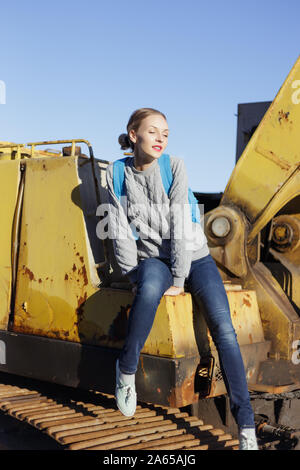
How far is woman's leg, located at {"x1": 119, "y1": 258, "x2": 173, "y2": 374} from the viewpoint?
3.29 meters

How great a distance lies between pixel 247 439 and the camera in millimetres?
3162

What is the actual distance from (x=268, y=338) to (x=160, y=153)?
1462mm

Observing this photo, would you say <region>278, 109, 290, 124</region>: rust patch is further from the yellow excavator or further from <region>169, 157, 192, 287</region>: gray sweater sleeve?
<region>169, 157, 192, 287</region>: gray sweater sleeve

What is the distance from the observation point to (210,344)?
3652mm

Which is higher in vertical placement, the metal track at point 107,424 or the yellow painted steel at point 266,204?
the yellow painted steel at point 266,204

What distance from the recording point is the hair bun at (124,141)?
3608mm

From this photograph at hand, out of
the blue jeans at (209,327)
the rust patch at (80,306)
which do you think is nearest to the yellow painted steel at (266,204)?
the blue jeans at (209,327)

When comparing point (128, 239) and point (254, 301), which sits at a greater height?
point (128, 239)

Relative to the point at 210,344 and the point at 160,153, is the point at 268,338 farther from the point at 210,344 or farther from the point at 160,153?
the point at 160,153

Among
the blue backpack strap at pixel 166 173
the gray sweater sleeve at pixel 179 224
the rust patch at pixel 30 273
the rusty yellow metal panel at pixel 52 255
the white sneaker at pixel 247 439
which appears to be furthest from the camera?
the rust patch at pixel 30 273

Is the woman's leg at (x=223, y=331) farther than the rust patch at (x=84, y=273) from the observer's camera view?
No

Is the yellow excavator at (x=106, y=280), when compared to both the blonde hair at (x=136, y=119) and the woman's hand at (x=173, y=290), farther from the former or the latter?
the blonde hair at (x=136, y=119)

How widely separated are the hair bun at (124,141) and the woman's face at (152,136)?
131mm
